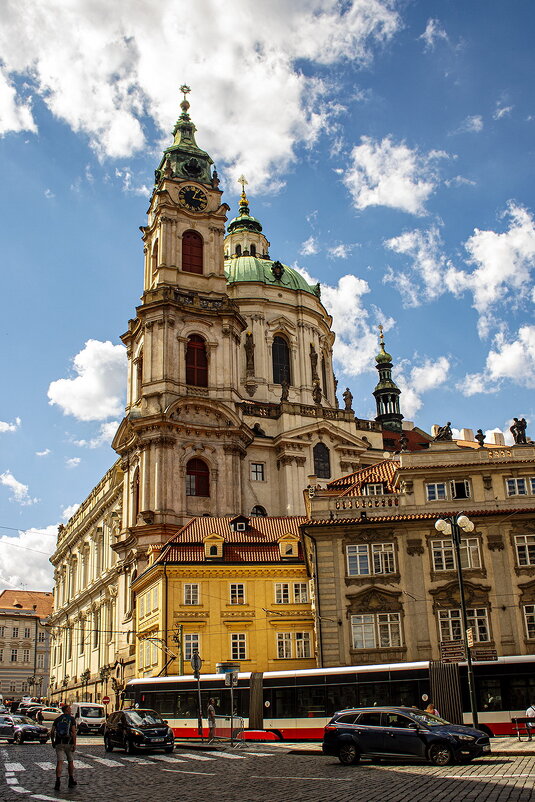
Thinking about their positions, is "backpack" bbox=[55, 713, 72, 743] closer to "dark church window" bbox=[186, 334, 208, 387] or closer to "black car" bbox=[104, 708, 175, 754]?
"black car" bbox=[104, 708, 175, 754]

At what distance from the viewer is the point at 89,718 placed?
147 feet

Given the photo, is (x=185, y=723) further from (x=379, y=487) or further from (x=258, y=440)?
(x=258, y=440)

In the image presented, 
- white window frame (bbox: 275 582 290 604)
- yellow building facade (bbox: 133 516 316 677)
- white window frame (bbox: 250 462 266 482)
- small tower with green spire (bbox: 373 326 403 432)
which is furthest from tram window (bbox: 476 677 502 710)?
small tower with green spire (bbox: 373 326 403 432)

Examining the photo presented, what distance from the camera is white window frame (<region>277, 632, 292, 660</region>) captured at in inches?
1636

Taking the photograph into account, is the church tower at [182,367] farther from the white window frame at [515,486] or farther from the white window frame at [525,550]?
the white window frame at [525,550]

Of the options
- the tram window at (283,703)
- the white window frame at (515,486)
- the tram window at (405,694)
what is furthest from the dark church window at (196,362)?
the tram window at (405,694)

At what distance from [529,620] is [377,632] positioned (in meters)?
6.20

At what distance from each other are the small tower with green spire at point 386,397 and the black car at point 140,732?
7107cm

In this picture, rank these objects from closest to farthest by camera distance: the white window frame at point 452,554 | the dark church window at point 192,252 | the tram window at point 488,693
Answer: the tram window at point 488,693
the white window frame at point 452,554
the dark church window at point 192,252

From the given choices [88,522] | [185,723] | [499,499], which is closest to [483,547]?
[499,499]

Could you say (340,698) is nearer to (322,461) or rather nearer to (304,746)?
(304,746)

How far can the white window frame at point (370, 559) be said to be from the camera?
36594mm

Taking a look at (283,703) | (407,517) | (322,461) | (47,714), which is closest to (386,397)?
(322,461)

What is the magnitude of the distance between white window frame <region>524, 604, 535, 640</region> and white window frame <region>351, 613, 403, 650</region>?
5095mm
